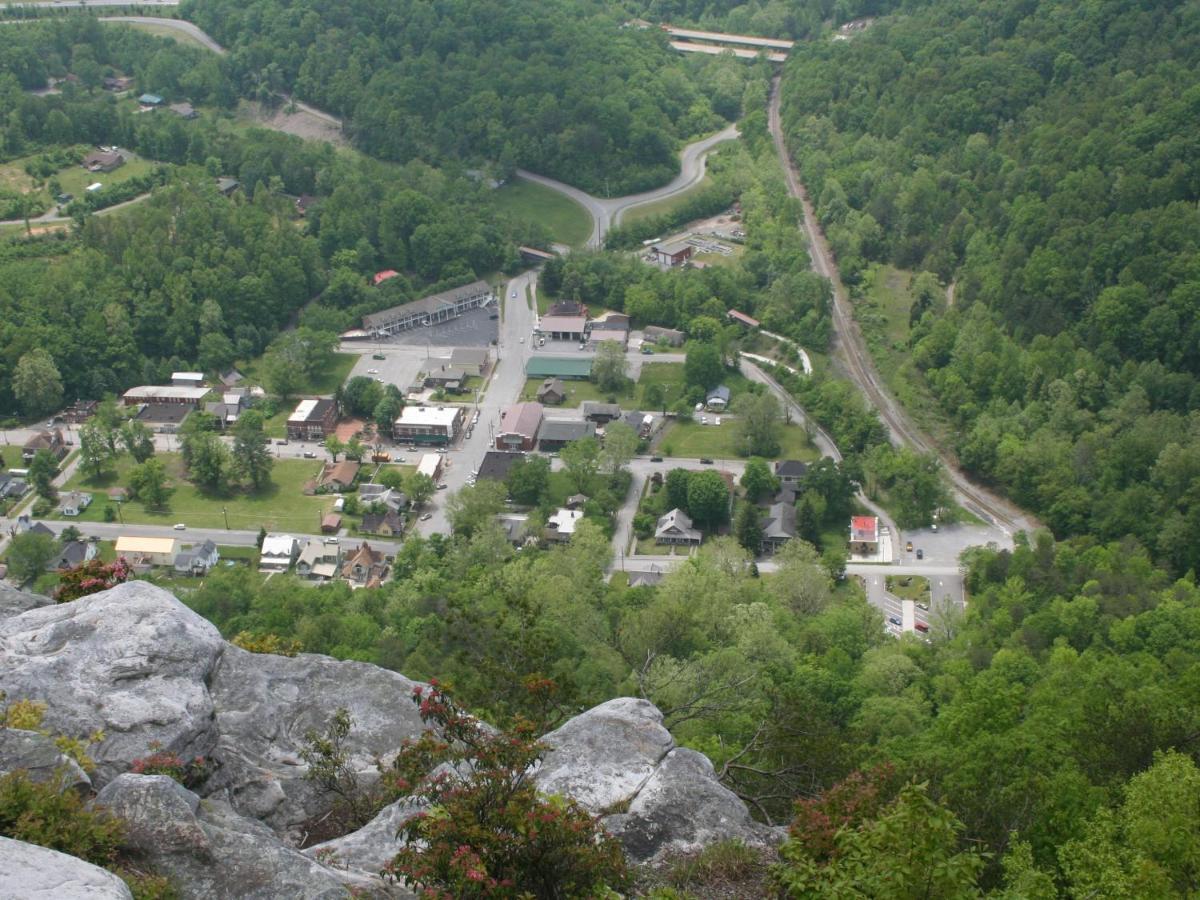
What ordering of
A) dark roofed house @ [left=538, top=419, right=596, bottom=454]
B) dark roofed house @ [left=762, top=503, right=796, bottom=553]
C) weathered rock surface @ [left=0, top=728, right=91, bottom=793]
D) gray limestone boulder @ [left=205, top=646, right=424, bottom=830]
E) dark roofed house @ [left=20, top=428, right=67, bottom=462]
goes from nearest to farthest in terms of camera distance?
weathered rock surface @ [left=0, top=728, right=91, bottom=793] → gray limestone boulder @ [left=205, top=646, right=424, bottom=830] → dark roofed house @ [left=762, top=503, right=796, bottom=553] → dark roofed house @ [left=20, top=428, right=67, bottom=462] → dark roofed house @ [left=538, top=419, right=596, bottom=454]

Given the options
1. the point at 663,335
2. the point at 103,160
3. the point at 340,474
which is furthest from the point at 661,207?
the point at 340,474

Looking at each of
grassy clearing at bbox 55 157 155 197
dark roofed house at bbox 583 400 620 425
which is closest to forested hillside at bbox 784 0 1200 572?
dark roofed house at bbox 583 400 620 425

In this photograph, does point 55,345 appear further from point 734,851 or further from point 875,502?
point 734,851

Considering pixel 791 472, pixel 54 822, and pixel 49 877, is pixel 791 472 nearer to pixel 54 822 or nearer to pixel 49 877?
pixel 54 822

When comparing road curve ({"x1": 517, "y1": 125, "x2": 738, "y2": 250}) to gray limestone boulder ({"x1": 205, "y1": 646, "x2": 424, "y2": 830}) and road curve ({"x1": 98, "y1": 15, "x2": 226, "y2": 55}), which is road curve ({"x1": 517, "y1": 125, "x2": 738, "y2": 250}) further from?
gray limestone boulder ({"x1": 205, "y1": 646, "x2": 424, "y2": 830})

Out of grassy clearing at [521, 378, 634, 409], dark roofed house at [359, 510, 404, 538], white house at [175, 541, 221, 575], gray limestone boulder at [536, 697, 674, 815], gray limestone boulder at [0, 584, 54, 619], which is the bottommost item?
white house at [175, 541, 221, 575]

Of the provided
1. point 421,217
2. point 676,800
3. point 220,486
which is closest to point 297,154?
point 421,217
